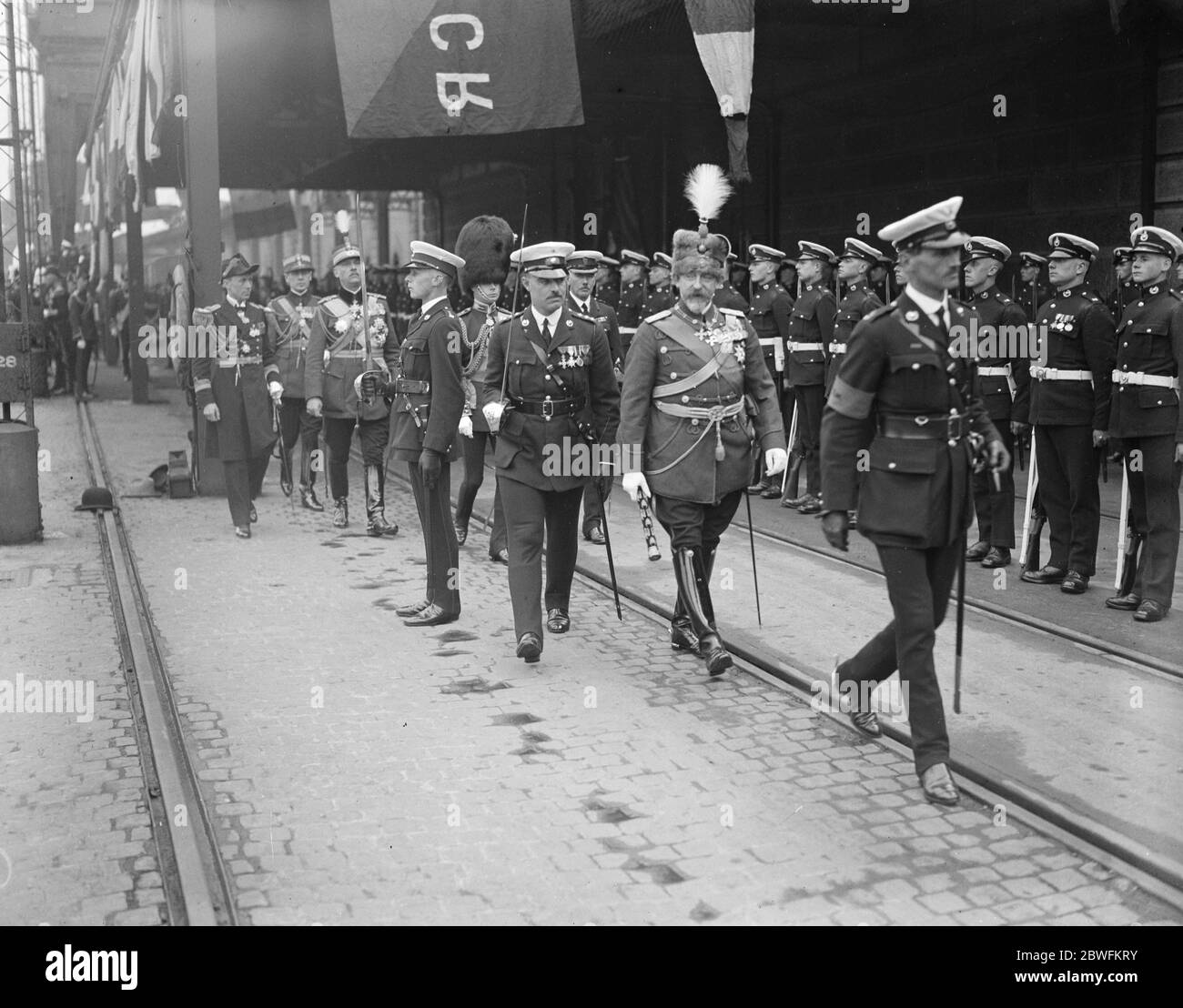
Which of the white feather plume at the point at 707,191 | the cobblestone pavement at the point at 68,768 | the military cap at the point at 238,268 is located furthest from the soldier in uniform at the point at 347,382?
the white feather plume at the point at 707,191

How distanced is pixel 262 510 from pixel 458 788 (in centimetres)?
743

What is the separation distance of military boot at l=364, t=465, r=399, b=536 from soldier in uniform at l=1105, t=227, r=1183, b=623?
5.37 meters

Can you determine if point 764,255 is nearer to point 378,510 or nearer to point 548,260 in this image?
point 378,510

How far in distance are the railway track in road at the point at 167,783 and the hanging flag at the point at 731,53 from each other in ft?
18.1

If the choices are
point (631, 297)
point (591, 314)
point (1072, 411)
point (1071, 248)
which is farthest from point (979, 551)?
point (631, 297)

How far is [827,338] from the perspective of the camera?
11625 mm

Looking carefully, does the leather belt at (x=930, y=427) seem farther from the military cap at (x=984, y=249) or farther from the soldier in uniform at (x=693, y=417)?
the military cap at (x=984, y=249)

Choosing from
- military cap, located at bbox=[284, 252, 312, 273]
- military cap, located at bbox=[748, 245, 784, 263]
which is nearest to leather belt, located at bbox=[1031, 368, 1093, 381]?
military cap, located at bbox=[748, 245, 784, 263]

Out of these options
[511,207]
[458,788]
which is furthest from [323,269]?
[458,788]

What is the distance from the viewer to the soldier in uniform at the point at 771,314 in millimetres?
12531

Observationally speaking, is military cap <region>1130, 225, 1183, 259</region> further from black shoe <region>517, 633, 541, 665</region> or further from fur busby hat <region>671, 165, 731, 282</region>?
black shoe <region>517, 633, 541, 665</region>

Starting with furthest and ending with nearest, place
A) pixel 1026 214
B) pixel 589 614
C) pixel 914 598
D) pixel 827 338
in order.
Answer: pixel 1026 214
pixel 827 338
pixel 589 614
pixel 914 598

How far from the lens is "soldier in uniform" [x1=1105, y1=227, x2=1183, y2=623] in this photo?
775 centimetres

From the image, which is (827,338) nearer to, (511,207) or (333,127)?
(333,127)
